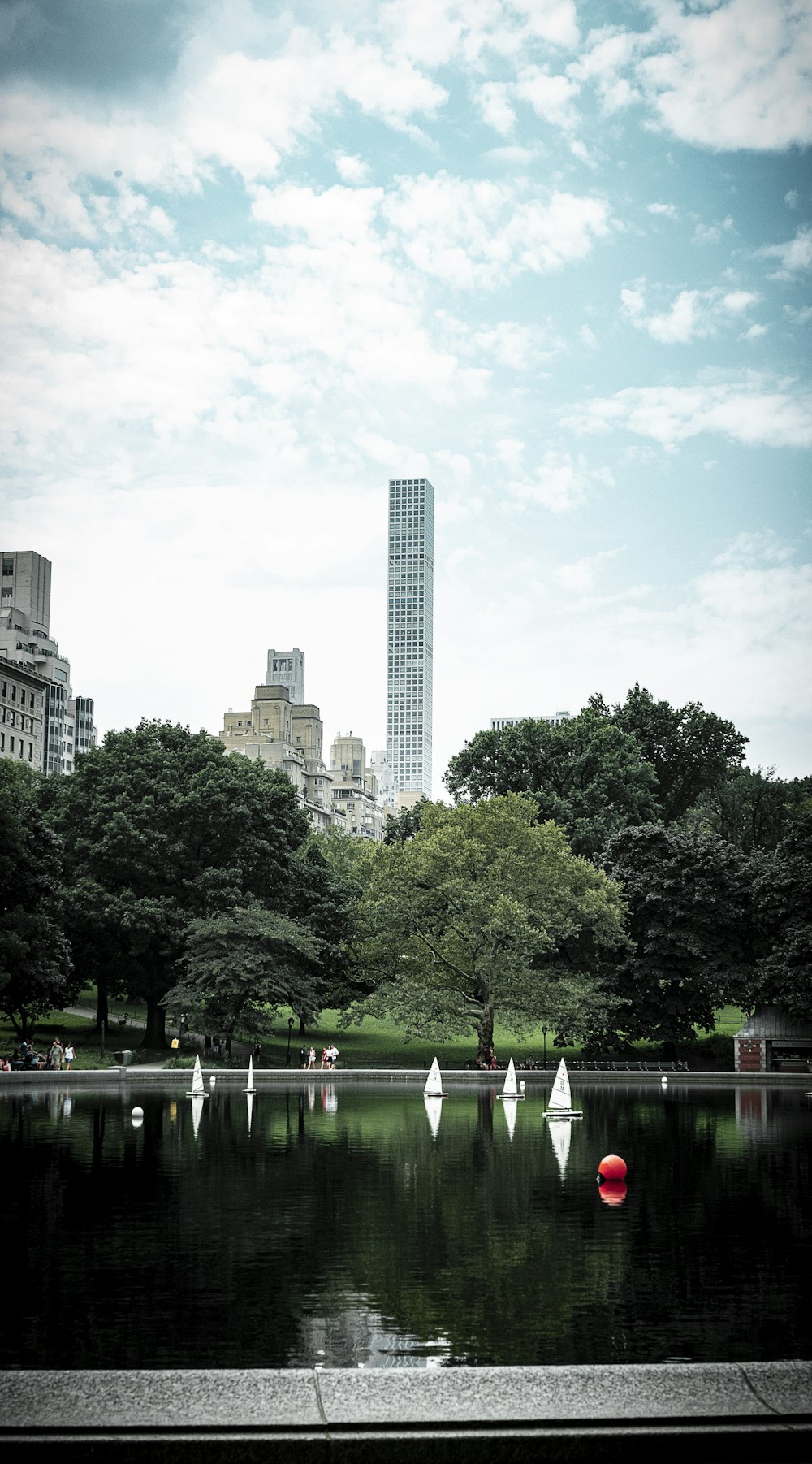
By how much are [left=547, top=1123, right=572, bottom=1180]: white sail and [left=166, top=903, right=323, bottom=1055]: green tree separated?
30218mm

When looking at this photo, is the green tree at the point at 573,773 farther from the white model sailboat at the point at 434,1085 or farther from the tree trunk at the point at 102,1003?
the white model sailboat at the point at 434,1085

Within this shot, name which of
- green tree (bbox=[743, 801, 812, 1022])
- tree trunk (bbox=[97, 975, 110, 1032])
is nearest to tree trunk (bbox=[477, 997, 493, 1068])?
green tree (bbox=[743, 801, 812, 1022])

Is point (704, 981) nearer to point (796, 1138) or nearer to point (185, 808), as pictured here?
point (185, 808)

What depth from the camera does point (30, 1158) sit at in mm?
29781

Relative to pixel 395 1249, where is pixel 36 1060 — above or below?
below

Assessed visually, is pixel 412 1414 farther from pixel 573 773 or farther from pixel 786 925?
pixel 573 773

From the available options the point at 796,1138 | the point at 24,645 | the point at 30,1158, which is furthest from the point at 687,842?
the point at 24,645

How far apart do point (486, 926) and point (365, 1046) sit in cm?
1789

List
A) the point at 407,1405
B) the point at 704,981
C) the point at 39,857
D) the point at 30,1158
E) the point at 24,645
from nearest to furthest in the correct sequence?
the point at 407,1405, the point at 30,1158, the point at 39,857, the point at 704,981, the point at 24,645

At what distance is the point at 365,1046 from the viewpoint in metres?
84.0

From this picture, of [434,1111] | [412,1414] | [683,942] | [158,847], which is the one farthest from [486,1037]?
[412,1414]

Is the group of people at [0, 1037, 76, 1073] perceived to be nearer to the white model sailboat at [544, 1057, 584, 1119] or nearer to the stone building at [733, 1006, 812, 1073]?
the white model sailboat at [544, 1057, 584, 1119]

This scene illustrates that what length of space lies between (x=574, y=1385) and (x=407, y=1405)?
1.04 meters

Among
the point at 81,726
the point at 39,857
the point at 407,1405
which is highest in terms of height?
the point at 81,726
